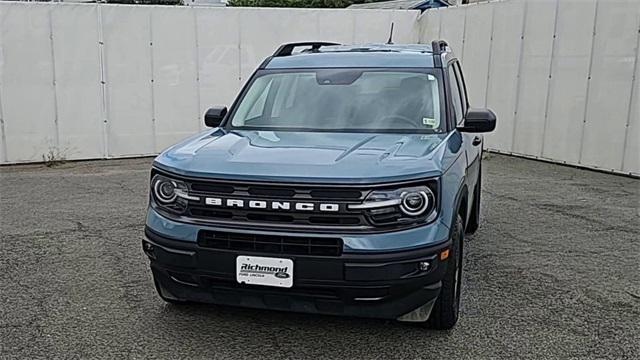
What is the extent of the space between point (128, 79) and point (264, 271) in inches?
341

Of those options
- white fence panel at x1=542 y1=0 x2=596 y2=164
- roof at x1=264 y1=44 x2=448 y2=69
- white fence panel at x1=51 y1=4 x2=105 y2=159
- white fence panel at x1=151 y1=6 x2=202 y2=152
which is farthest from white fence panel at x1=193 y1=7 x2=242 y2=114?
roof at x1=264 y1=44 x2=448 y2=69

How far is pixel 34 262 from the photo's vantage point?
16.4 ft

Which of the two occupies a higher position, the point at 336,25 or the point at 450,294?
the point at 336,25

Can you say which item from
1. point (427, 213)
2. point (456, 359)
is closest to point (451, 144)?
point (427, 213)

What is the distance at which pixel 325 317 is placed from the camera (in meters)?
3.89

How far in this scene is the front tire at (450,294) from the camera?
3.41 metres

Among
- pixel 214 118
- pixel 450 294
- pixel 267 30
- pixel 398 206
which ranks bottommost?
pixel 450 294

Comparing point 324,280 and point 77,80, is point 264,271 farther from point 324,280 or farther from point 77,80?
point 77,80

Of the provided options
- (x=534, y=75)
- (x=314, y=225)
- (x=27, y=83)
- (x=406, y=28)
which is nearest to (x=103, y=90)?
(x=27, y=83)

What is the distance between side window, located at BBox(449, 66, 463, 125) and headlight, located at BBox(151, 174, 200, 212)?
211 cm

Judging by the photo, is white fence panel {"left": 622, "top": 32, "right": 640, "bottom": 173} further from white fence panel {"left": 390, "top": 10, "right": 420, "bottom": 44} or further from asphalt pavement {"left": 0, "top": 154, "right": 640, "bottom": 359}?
white fence panel {"left": 390, "top": 10, "right": 420, "bottom": 44}

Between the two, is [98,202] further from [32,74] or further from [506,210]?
[506,210]

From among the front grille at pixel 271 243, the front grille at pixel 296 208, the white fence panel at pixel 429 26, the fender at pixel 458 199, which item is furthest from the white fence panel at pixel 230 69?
the front grille at pixel 271 243

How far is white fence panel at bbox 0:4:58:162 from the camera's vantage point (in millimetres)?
9992
